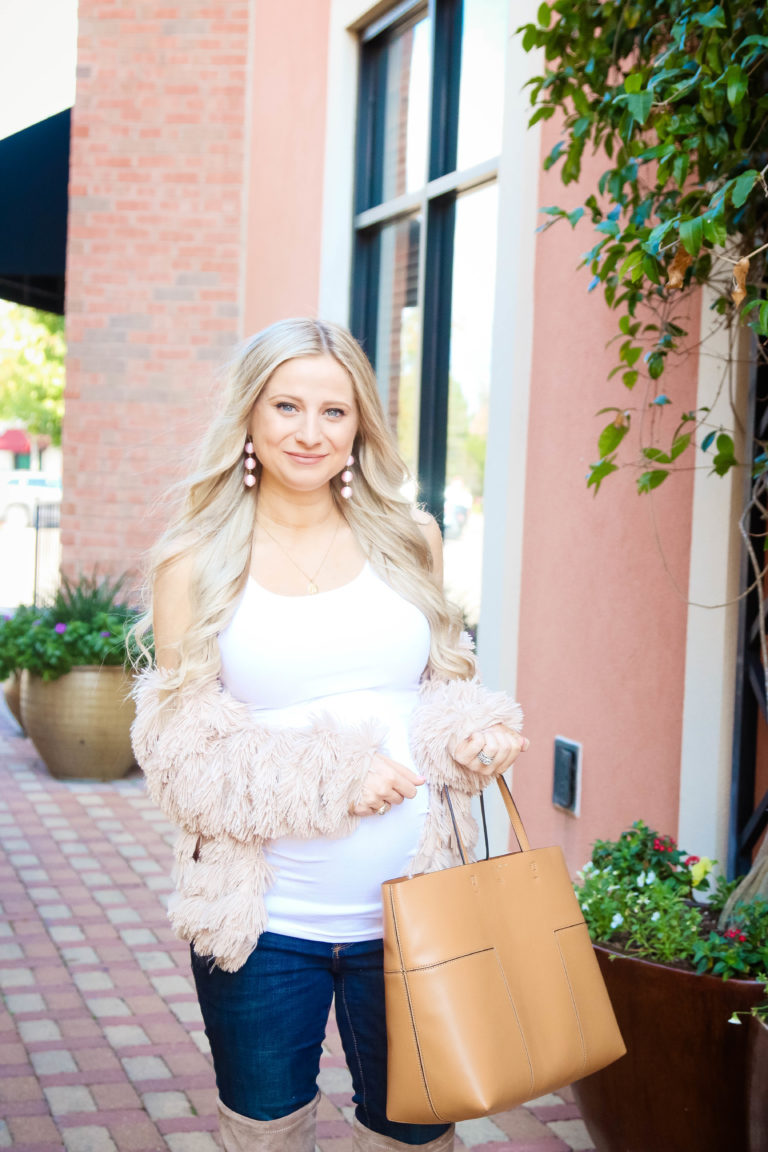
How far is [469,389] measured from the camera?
5.96 metres

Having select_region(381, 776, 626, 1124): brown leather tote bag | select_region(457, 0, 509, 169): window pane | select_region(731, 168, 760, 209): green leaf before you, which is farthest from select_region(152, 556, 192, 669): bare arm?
select_region(457, 0, 509, 169): window pane

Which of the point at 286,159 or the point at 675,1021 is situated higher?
the point at 286,159

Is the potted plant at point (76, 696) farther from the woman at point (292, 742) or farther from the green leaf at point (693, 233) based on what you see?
the green leaf at point (693, 233)

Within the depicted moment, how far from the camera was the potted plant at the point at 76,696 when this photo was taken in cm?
740

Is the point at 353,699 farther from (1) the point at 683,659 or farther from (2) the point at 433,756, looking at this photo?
(1) the point at 683,659

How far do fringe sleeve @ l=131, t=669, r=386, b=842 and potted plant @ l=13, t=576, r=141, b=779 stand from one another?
528cm

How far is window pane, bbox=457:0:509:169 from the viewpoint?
5.59m

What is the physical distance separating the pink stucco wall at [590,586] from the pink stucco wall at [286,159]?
3.22m

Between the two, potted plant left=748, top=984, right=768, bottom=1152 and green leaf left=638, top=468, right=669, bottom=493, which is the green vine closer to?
green leaf left=638, top=468, right=669, bottom=493

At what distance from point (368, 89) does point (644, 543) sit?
4260mm

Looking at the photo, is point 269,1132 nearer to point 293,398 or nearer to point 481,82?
point 293,398

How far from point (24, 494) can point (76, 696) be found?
30.9 meters

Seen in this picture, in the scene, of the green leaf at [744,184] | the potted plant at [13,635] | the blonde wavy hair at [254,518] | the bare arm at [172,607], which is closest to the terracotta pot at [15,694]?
the potted plant at [13,635]

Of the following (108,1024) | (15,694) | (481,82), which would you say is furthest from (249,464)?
(15,694)
